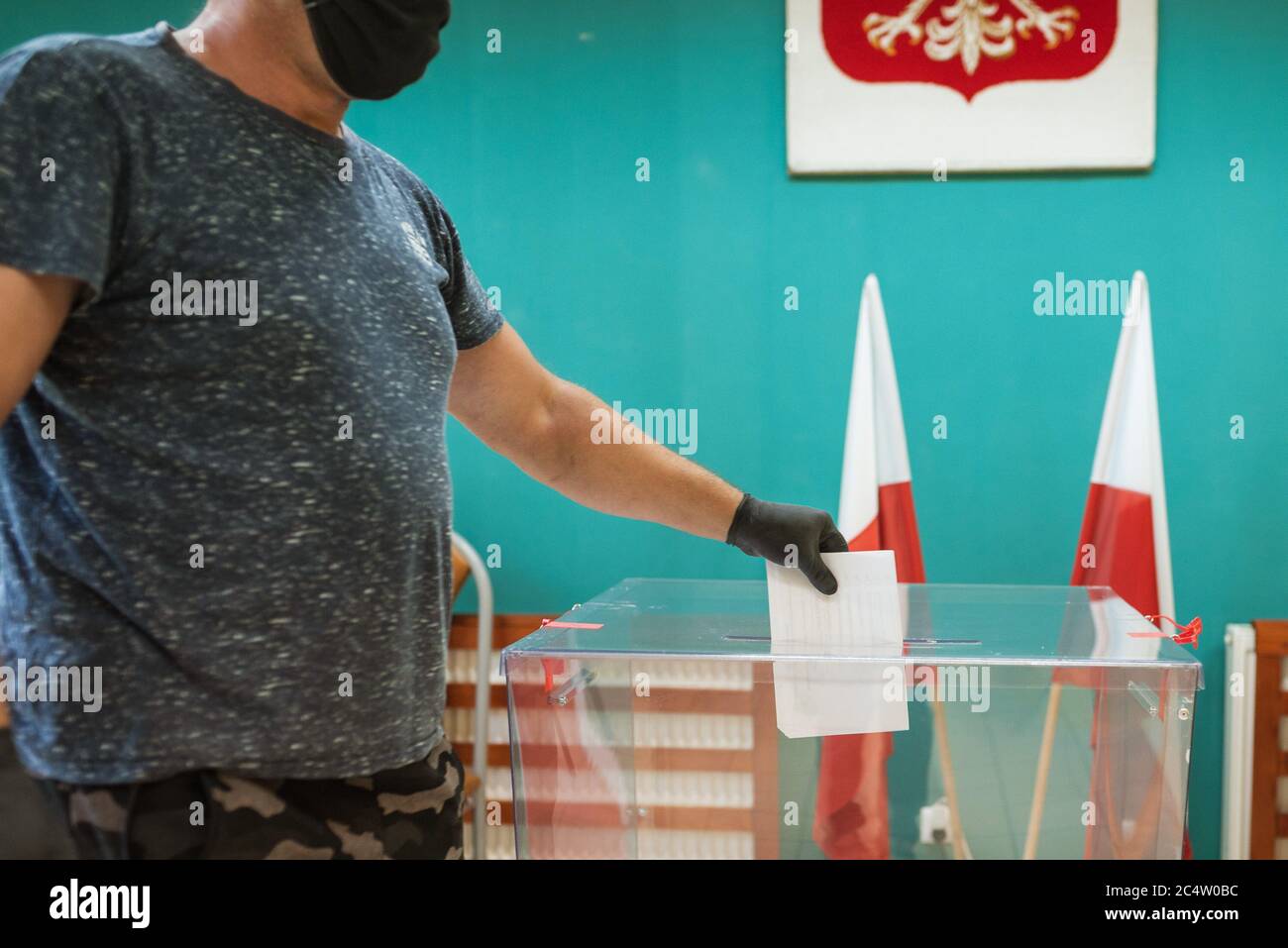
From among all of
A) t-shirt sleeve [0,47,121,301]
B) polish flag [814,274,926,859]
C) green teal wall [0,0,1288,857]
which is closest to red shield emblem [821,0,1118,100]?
green teal wall [0,0,1288,857]

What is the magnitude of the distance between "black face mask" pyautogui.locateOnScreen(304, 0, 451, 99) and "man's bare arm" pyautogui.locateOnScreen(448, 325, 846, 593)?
34 cm

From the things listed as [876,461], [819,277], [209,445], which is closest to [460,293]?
[209,445]

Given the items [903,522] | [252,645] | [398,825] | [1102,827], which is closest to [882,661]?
Result: [1102,827]

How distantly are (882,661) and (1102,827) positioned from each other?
1.08ft

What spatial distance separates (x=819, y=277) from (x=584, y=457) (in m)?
1.36

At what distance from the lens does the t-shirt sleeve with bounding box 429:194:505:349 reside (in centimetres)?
124

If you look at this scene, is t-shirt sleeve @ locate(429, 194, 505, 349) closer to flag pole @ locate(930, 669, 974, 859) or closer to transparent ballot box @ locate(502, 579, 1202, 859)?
transparent ballot box @ locate(502, 579, 1202, 859)

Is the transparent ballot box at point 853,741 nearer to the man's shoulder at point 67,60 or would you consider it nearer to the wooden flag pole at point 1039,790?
the wooden flag pole at point 1039,790

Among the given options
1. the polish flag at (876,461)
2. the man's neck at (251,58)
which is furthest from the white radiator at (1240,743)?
→ the man's neck at (251,58)

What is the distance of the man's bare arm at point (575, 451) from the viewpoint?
1412 mm

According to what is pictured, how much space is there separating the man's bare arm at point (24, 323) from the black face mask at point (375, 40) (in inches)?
14.5

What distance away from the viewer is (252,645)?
93 centimetres
